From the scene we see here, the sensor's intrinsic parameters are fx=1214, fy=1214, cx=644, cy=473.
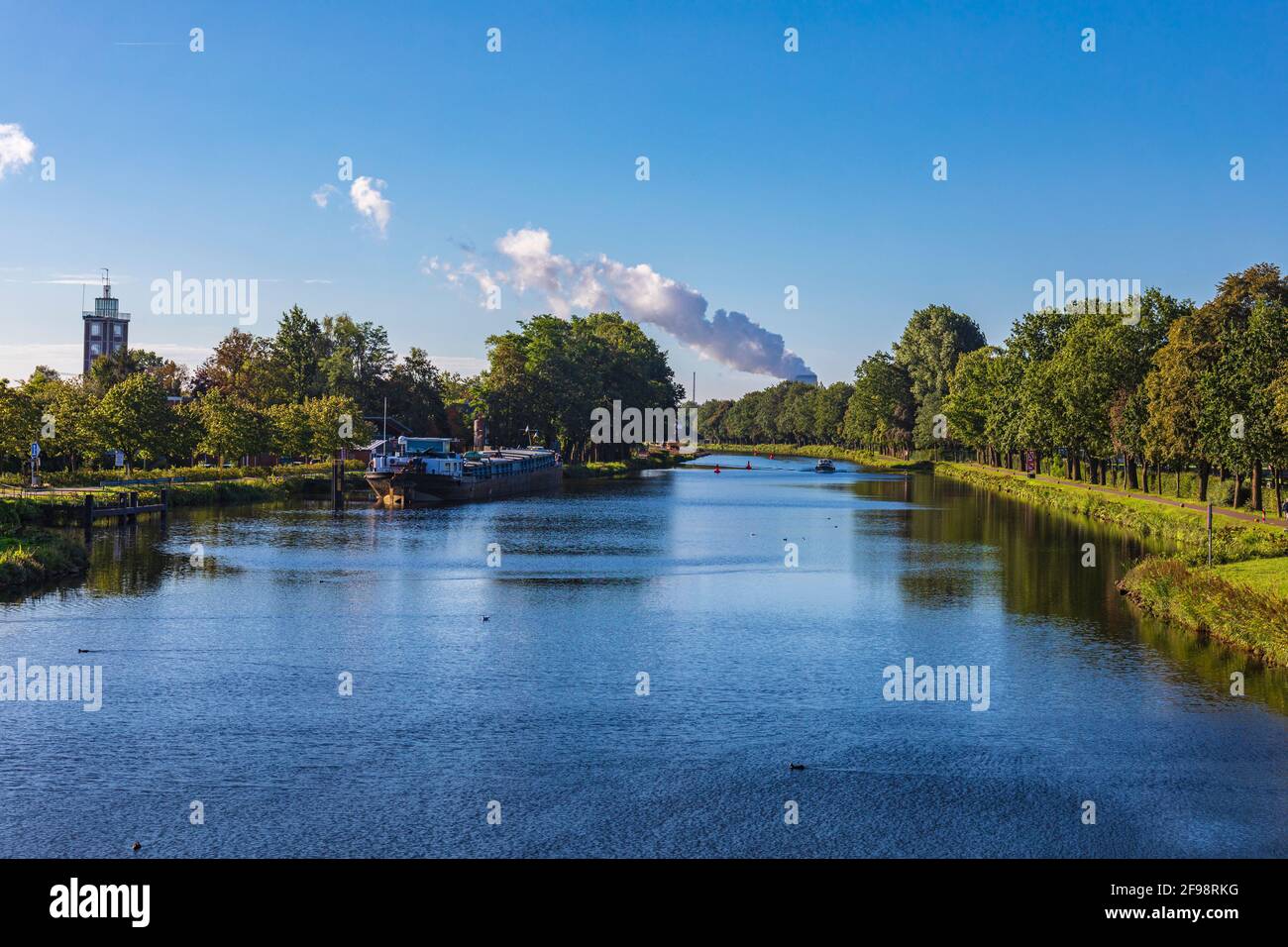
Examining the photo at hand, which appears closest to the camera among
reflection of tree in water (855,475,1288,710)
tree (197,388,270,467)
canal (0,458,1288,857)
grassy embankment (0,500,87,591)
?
canal (0,458,1288,857)

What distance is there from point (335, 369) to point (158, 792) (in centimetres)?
15062

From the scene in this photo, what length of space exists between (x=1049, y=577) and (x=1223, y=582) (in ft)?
49.6

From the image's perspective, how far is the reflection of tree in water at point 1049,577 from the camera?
117 ft

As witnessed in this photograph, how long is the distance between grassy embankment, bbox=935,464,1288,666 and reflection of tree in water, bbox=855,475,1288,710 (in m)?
0.68

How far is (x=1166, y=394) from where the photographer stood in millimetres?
83125

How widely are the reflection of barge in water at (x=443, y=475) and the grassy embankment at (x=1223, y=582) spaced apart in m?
60.9

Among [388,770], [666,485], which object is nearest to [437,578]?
[388,770]

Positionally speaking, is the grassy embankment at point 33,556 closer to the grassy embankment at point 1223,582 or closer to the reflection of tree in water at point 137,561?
the reflection of tree in water at point 137,561

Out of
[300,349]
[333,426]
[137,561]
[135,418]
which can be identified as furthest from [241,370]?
[137,561]

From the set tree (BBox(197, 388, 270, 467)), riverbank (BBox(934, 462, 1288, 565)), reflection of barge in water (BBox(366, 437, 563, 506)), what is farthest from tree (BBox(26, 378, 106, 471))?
Result: riverbank (BBox(934, 462, 1288, 565))

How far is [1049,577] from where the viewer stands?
56.6 meters

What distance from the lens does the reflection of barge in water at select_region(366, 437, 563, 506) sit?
106875 millimetres

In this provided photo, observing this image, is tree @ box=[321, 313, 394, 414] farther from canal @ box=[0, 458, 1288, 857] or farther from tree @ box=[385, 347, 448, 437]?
canal @ box=[0, 458, 1288, 857]
